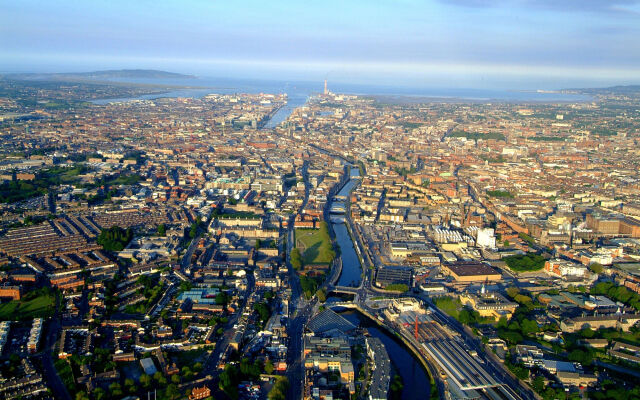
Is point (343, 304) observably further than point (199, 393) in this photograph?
Yes

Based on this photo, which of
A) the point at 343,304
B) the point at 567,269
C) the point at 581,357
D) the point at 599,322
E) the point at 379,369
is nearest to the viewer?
the point at 379,369

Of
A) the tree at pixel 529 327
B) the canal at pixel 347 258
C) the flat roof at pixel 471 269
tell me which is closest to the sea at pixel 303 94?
the canal at pixel 347 258

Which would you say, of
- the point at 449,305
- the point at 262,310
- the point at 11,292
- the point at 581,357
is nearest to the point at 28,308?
the point at 11,292

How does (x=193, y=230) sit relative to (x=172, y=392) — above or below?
above

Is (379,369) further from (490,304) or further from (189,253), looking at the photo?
(189,253)

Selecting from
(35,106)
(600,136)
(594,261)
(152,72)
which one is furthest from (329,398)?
(152,72)

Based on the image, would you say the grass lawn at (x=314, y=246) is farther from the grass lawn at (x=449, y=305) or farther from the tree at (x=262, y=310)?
the grass lawn at (x=449, y=305)
